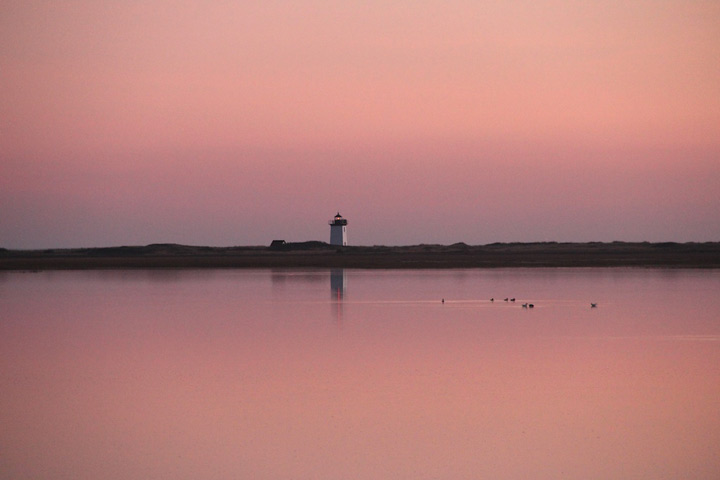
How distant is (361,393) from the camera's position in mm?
12391

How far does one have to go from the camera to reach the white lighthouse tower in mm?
103875

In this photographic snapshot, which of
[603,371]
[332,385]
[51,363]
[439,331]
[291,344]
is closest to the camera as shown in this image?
[332,385]

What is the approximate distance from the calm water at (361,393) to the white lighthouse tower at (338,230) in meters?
78.6

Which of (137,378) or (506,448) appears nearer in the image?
(506,448)

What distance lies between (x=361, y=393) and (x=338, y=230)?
9182 centimetres

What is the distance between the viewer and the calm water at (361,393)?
894 cm

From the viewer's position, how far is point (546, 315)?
23312 millimetres

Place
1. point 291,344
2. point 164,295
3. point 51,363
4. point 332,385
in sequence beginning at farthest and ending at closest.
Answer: point 164,295 < point 291,344 < point 51,363 < point 332,385

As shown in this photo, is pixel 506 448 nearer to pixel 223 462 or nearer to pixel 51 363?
pixel 223 462

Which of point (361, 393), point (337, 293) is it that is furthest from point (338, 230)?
point (361, 393)

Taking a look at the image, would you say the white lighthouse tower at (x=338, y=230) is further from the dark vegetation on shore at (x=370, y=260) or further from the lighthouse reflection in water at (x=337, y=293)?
the lighthouse reflection in water at (x=337, y=293)

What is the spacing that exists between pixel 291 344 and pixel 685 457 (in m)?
9.54

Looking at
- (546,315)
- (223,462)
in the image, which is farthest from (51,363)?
(546,315)

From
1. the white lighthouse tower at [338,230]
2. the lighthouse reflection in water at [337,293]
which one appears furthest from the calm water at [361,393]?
the white lighthouse tower at [338,230]
